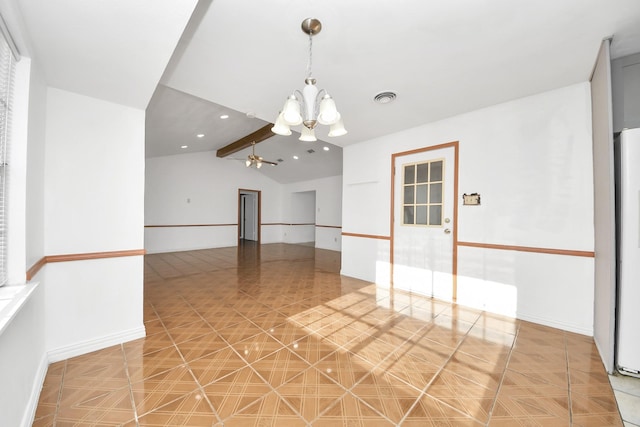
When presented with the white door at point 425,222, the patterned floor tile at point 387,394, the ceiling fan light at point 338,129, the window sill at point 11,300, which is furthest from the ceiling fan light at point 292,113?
the white door at point 425,222

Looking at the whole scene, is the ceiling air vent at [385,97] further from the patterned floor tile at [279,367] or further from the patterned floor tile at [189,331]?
the patterned floor tile at [189,331]

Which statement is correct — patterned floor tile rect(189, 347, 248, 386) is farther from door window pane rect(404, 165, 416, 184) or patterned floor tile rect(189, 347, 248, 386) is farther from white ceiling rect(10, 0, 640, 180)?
door window pane rect(404, 165, 416, 184)

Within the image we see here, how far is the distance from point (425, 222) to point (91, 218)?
3704 millimetres

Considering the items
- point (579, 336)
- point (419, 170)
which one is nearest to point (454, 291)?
point (579, 336)

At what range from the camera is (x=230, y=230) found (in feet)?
28.6

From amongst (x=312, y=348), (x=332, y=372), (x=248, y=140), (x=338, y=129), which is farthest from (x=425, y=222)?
(x=248, y=140)

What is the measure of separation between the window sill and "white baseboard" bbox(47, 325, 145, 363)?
82 cm

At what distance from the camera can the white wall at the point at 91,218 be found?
1.98m

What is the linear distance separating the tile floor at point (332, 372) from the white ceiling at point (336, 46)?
83.4 inches

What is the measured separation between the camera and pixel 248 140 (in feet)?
21.3

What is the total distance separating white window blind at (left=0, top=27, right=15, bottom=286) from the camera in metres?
1.37

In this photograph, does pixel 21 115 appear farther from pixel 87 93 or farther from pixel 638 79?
pixel 638 79

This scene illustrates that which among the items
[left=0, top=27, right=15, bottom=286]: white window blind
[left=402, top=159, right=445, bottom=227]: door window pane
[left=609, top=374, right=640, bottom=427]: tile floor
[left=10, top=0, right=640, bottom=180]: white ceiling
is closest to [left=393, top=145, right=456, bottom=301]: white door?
[left=402, top=159, right=445, bottom=227]: door window pane

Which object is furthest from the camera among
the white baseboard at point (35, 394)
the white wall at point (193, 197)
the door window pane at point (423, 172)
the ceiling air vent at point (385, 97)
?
the white wall at point (193, 197)
